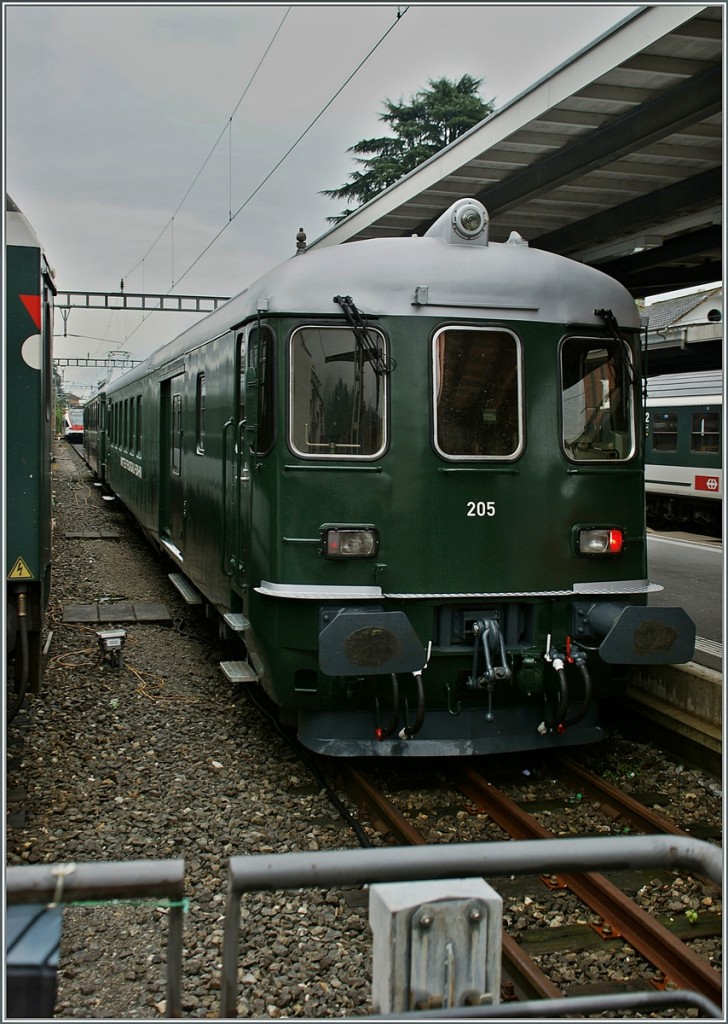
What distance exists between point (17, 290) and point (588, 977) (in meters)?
4.44

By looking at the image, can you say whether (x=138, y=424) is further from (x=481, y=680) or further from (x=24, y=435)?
(x=481, y=680)

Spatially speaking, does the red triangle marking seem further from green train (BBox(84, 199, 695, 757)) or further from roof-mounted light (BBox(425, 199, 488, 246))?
roof-mounted light (BBox(425, 199, 488, 246))

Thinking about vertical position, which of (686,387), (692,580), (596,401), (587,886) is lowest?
(587,886)

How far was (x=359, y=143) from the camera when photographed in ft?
127

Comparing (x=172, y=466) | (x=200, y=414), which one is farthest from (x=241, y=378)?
(x=172, y=466)

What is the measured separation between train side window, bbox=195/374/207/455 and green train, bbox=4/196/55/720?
10.9 ft

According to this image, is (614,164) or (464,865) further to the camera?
(614,164)

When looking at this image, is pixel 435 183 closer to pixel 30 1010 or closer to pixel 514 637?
pixel 514 637

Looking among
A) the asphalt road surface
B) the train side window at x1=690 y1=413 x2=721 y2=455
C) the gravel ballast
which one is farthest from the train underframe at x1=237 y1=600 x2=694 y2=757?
the train side window at x1=690 y1=413 x2=721 y2=455

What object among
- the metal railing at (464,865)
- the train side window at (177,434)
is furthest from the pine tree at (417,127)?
the metal railing at (464,865)

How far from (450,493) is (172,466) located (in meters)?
6.30

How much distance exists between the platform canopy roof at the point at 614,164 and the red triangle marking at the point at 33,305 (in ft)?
12.5

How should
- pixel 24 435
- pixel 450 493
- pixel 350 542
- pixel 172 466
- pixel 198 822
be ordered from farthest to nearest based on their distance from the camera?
1. pixel 172 466
2. pixel 450 493
3. pixel 350 542
4. pixel 198 822
5. pixel 24 435

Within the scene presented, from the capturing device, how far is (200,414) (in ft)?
29.5
